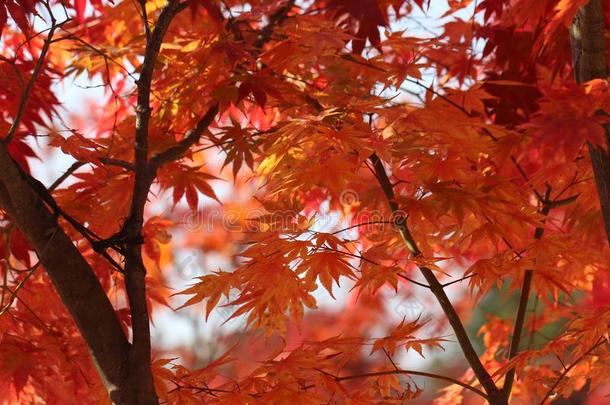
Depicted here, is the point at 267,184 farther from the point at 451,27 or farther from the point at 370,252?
the point at 451,27

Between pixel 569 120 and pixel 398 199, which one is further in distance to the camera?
pixel 398 199

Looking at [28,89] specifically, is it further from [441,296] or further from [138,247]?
[441,296]

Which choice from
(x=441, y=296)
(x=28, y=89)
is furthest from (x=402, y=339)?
(x=28, y=89)

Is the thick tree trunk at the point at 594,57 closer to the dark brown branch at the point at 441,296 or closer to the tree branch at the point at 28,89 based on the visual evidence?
the dark brown branch at the point at 441,296

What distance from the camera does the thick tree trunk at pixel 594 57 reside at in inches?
61.2

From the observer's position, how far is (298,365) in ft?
4.75

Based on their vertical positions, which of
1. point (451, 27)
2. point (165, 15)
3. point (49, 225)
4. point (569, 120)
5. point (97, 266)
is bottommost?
point (569, 120)

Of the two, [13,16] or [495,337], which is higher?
[13,16]

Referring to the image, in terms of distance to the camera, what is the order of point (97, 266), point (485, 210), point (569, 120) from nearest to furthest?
point (569, 120) < point (485, 210) < point (97, 266)

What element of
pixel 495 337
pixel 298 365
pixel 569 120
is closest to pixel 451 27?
pixel 495 337

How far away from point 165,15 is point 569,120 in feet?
2.61

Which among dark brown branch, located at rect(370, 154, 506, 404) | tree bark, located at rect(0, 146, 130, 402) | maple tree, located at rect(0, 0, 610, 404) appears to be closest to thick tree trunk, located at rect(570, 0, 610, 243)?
maple tree, located at rect(0, 0, 610, 404)

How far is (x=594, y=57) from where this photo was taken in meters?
1.56

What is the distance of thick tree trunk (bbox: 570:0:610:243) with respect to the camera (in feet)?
5.10
